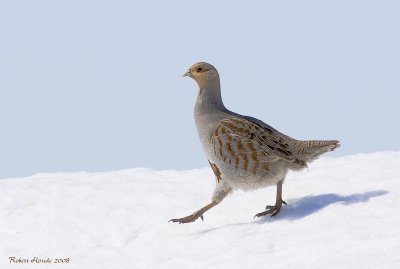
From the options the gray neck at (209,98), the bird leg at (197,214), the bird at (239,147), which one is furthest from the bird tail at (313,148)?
the bird leg at (197,214)

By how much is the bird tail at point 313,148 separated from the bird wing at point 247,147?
0.20 meters

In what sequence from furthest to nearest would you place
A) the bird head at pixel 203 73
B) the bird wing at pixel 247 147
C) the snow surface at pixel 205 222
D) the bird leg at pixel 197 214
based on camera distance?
the bird head at pixel 203 73
the bird leg at pixel 197 214
the bird wing at pixel 247 147
the snow surface at pixel 205 222

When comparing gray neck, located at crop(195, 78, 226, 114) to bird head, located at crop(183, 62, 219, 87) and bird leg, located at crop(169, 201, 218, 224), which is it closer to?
bird head, located at crop(183, 62, 219, 87)

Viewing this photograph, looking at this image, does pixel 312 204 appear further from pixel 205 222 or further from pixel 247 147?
pixel 205 222

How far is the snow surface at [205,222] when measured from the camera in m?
8.65

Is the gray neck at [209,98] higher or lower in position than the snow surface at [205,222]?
higher

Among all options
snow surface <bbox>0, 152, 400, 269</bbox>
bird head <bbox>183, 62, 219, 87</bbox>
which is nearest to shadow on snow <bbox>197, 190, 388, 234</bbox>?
snow surface <bbox>0, 152, 400, 269</bbox>

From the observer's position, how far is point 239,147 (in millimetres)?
10375

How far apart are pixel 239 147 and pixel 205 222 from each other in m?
1.46

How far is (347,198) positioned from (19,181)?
22.9 ft

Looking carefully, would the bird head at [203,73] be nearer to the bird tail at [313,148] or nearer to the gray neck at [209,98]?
the gray neck at [209,98]

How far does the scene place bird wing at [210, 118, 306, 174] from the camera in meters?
10.4

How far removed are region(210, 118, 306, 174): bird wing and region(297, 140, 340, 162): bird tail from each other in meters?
0.20

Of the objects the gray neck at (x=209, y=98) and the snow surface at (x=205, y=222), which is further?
the gray neck at (x=209, y=98)
